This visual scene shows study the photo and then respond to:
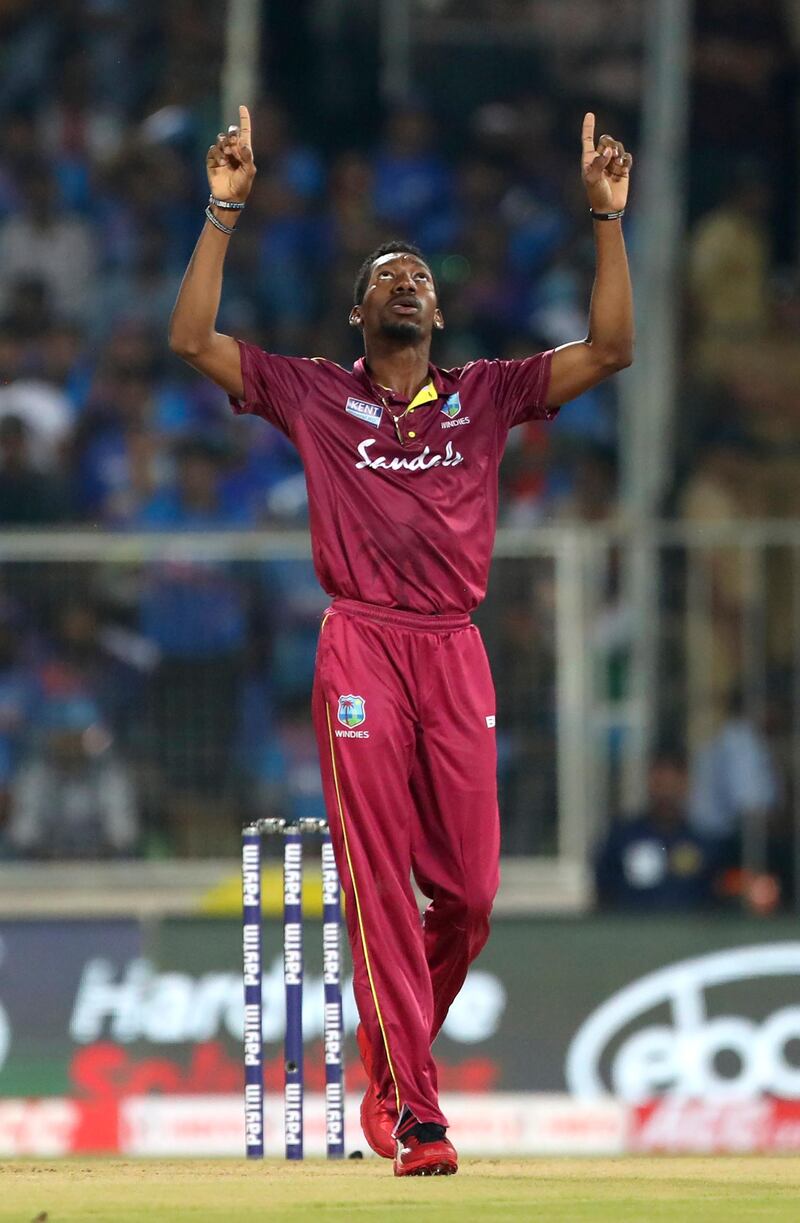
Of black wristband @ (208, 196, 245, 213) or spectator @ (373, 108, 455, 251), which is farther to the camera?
spectator @ (373, 108, 455, 251)

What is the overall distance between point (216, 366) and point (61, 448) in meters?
6.58

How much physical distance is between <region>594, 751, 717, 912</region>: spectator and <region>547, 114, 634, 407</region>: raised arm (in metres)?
4.91

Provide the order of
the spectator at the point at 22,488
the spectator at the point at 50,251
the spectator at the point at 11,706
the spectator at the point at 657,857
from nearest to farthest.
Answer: the spectator at the point at 11,706 → the spectator at the point at 657,857 → the spectator at the point at 22,488 → the spectator at the point at 50,251

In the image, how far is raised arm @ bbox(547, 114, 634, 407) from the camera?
6.31 m

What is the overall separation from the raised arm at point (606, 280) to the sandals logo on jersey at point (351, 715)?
43.9 inches

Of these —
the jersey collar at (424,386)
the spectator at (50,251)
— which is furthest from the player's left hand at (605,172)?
the spectator at (50,251)

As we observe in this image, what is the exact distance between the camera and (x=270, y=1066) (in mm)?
10211

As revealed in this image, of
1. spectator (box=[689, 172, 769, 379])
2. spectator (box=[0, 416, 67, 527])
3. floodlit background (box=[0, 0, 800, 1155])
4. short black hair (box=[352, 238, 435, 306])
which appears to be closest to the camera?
short black hair (box=[352, 238, 435, 306])

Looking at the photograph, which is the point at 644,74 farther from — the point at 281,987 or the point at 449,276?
the point at 281,987

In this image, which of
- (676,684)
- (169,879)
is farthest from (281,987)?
(676,684)

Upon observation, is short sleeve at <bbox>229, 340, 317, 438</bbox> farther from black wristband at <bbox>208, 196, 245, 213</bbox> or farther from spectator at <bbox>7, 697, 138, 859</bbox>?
spectator at <bbox>7, 697, 138, 859</bbox>

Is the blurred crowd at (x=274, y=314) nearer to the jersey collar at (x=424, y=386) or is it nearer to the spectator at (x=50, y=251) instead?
the spectator at (x=50, y=251)

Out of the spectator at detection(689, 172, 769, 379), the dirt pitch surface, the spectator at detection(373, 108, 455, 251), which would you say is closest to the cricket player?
the dirt pitch surface

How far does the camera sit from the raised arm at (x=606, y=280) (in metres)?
6.31
